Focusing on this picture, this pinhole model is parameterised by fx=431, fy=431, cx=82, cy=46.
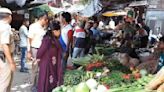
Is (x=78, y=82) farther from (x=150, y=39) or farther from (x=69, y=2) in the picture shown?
(x=69, y=2)

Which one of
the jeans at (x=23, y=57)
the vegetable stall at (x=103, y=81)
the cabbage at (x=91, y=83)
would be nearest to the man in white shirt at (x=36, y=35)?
the vegetable stall at (x=103, y=81)

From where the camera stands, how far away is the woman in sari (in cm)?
750

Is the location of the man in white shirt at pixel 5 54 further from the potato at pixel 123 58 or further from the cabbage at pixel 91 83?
the potato at pixel 123 58

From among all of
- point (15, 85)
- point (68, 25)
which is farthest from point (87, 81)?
point (15, 85)

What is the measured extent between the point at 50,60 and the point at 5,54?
82 centimetres

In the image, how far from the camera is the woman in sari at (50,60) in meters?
7.50

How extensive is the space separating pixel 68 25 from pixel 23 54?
4.02 metres

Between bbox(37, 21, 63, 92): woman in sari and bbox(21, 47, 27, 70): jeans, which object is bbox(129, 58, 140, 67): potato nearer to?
bbox(37, 21, 63, 92): woman in sari

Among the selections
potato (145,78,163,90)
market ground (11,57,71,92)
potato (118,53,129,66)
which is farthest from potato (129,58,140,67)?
potato (145,78,163,90)

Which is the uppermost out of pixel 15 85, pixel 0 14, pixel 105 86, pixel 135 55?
pixel 0 14

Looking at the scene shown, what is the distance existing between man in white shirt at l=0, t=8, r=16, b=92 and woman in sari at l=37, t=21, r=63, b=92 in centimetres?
52

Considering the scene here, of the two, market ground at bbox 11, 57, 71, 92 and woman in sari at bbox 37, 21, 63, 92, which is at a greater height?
woman in sari at bbox 37, 21, 63, 92

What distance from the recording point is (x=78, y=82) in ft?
21.5

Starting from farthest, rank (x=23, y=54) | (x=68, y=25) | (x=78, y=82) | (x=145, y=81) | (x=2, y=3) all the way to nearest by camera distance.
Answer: (x=23, y=54) < (x=2, y=3) < (x=68, y=25) < (x=78, y=82) < (x=145, y=81)
